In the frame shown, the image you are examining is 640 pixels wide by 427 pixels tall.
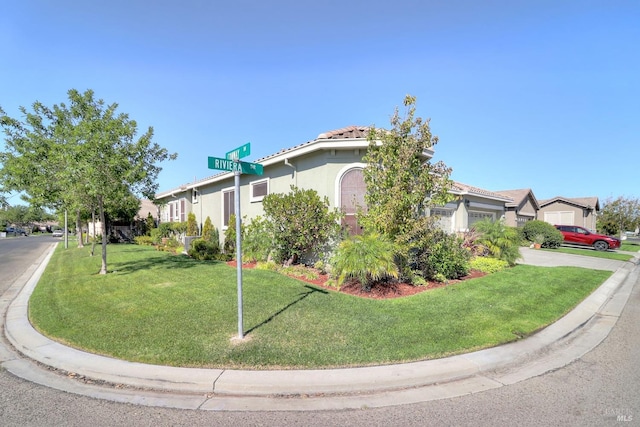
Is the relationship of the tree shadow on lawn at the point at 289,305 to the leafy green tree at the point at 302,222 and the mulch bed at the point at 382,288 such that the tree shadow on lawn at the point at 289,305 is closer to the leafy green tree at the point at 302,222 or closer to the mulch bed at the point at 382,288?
the mulch bed at the point at 382,288

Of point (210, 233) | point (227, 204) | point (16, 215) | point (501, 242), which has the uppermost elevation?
point (16, 215)

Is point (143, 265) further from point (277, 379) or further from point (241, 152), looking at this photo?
point (277, 379)

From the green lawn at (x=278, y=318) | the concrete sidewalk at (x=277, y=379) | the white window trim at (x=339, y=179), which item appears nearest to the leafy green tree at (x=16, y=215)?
the green lawn at (x=278, y=318)

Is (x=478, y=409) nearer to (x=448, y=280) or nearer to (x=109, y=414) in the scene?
(x=109, y=414)

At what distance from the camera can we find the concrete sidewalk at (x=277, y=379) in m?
3.36

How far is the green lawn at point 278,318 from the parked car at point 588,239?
699 inches

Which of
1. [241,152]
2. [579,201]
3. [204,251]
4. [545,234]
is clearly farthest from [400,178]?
[579,201]

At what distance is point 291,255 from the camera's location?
1030 cm

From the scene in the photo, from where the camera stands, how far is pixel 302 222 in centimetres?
963

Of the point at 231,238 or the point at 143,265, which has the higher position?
the point at 231,238

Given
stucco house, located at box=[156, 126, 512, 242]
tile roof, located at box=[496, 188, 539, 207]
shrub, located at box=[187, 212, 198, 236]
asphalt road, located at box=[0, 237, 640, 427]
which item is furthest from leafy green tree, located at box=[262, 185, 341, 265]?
tile roof, located at box=[496, 188, 539, 207]

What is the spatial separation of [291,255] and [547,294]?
277 inches

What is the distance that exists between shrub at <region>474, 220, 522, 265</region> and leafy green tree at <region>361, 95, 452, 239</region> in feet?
16.8

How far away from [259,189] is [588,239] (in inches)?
959
